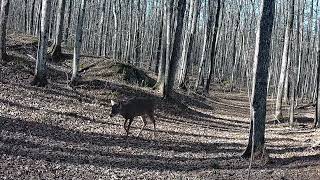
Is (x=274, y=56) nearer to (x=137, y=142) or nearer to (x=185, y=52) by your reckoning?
(x=185, y=52)

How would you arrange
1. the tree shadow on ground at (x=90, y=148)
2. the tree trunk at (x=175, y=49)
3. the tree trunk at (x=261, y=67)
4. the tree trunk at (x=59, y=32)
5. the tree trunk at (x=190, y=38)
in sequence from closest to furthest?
the tree shadow on ground at (x=90, y=148) → the tree trunk at (x=261, y=67) → the tree trunk at (x=175, y=49) → the tree trunk at (x=59, y=32) → the tree trunk at (x=190, y=38)

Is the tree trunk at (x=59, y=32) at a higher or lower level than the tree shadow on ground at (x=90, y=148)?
higher

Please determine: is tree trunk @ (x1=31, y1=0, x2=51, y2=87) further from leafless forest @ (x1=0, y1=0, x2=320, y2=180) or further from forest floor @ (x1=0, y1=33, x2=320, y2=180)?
forest floor @ (x1=0, y1=33, x2=320, y2=180)

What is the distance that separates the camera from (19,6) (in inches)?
3209

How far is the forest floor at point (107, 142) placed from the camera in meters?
10.1

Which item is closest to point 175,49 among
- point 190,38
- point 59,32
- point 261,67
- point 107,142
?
point 59,32

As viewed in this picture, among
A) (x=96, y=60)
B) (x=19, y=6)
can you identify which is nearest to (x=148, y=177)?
(x=96, y=60)

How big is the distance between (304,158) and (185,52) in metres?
23.7

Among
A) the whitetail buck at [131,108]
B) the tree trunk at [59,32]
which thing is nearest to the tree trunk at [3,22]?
the tree trunk at [59,32]

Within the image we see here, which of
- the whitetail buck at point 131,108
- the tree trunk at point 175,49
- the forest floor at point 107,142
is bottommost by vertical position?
the forest floor at point 107,142

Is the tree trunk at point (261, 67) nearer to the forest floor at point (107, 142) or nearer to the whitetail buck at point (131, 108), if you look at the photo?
the forest floor at point (107, 142)

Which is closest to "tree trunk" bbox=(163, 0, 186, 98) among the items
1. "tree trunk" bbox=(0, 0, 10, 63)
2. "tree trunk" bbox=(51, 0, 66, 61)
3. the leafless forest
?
the leafless forest

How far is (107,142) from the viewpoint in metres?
13.0

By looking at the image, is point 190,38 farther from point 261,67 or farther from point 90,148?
point 90,148
